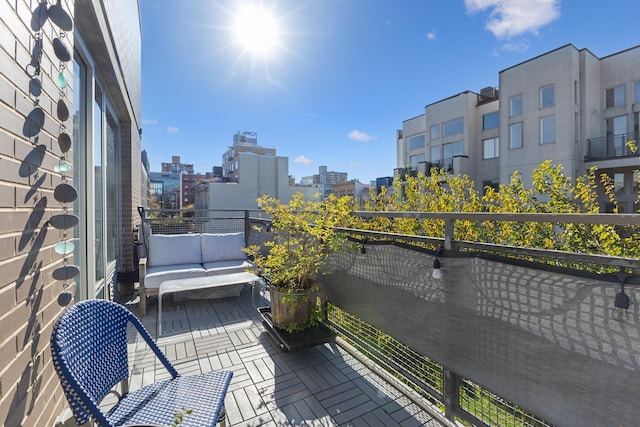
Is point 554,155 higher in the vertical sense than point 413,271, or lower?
higher

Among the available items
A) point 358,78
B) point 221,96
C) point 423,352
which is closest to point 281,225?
point 423,352

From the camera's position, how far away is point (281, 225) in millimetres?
2799

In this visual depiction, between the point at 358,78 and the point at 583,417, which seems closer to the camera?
the point at 583,417

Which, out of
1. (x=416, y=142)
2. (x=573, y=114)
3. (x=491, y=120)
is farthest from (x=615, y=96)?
(x=416, y=142)

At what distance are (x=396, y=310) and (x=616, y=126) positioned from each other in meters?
16.1

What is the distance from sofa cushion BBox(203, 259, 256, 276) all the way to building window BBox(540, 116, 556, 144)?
1411 cm

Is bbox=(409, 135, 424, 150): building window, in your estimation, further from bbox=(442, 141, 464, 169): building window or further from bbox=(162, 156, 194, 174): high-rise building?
bbox=(162, 156, 194, 174): high-rise building

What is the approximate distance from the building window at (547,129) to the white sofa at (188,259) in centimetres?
1395

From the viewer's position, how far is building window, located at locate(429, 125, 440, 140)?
1819cm

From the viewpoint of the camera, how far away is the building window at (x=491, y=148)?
52.2 ft

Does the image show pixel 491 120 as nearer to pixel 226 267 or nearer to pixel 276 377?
pixel 226 267

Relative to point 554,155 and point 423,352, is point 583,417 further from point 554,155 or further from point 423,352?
point 554,155

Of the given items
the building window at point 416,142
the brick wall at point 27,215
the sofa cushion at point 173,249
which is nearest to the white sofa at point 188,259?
the sofa cushion at point 173,249

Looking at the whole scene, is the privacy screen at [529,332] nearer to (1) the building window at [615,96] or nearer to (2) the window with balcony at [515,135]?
(2) the window with balcony at [515,135]
